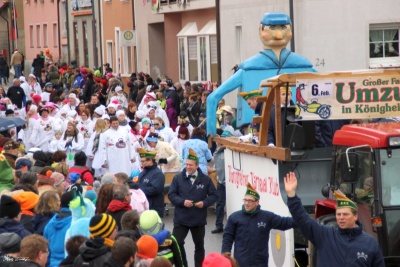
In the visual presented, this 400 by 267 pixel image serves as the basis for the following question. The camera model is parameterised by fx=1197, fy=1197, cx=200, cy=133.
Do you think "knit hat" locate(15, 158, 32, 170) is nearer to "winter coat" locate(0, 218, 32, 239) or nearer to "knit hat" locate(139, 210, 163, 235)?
"winter coat" locate(0, 218, 32, 239)

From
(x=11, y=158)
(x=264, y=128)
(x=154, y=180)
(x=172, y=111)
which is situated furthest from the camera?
(x=172, y=111)

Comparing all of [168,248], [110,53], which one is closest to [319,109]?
[168,248]

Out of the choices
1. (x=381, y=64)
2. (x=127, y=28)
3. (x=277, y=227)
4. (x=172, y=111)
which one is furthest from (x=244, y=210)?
(x=127, y=28)

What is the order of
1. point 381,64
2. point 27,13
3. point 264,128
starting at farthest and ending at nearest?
1. point 27,13
2. point 381,64
3. point 264,128

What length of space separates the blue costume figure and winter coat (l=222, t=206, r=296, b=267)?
4891 millimetres

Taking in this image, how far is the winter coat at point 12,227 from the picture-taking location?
38.2 feet

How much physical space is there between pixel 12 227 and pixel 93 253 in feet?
7.44

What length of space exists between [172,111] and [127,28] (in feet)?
62.2

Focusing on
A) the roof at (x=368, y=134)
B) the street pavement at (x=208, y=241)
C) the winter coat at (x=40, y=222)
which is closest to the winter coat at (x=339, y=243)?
the roof at (x=368, y=134)

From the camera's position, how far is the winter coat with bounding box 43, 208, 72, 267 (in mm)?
11992

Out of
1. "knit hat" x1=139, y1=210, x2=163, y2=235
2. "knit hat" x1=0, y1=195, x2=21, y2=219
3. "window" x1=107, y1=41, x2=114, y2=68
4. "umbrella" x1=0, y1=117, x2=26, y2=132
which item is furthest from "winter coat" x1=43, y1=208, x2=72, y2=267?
"window" x1=107, y1=41, x2=114, y2=68

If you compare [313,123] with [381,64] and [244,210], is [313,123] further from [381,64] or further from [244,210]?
[381,64]

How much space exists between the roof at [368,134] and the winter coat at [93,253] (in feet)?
8.85

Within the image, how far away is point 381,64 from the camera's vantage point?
92.7 ft
